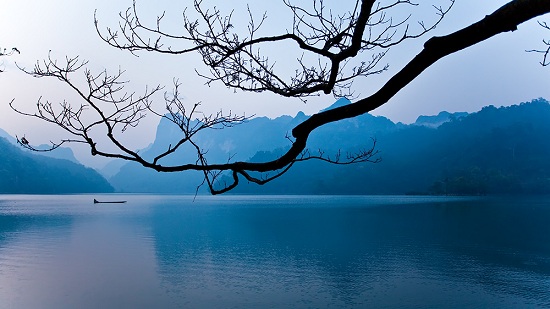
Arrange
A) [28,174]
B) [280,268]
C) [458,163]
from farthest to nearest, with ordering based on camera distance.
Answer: [28,174] < [458,163] < [280,268]

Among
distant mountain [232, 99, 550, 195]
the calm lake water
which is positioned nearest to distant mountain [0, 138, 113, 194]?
distant mountain [232, 99, 550, 195]

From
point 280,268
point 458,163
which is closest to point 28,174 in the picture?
point 458,163

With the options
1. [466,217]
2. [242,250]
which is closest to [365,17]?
[242,250]

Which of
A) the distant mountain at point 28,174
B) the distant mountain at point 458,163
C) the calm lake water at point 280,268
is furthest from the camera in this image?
the distant mountain at point 28,174

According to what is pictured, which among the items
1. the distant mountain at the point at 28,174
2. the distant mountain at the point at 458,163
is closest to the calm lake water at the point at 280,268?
the distant mountain at the point at 458,163

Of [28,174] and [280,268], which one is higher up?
[28,174]

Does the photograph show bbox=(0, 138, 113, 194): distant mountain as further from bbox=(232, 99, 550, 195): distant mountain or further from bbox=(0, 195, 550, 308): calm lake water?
bbox=(0, 195, 550, 308): calm lake water

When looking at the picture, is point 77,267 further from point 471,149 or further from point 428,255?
point 471,149

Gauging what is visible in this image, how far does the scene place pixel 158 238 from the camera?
41594 mm

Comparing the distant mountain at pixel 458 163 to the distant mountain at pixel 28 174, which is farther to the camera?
the distant mountain at pixel 28 174

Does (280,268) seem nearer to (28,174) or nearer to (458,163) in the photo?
(458,163)

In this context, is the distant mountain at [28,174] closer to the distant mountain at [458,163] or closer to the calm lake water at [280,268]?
the distant mountain at [458,163]

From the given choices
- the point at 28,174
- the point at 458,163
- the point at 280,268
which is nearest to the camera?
the point at 280,268

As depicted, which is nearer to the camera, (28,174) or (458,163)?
(458,163)
